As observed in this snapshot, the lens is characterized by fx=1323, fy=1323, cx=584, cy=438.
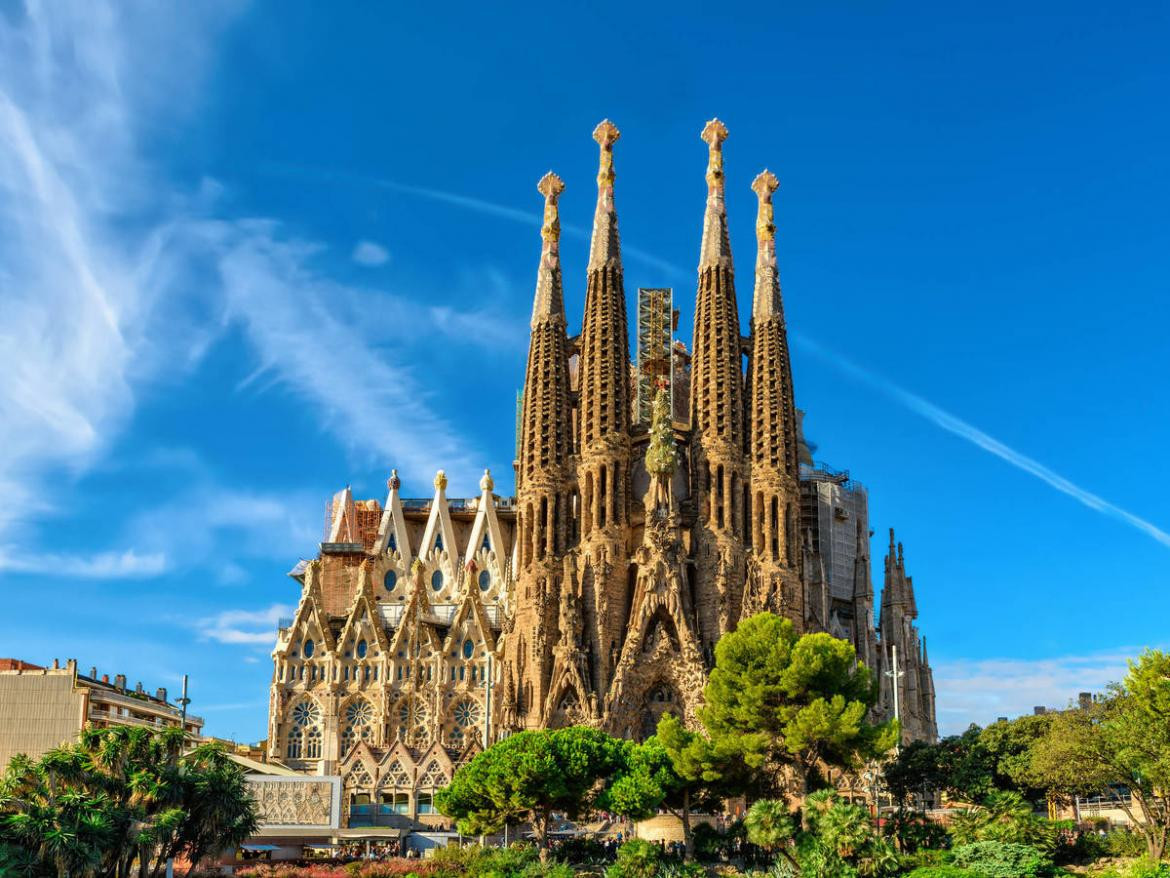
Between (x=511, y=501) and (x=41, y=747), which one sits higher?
(x=511, y=501)

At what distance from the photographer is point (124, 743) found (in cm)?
3062

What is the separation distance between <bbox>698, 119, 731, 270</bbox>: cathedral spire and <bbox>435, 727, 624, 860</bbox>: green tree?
105ft

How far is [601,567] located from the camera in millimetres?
59938

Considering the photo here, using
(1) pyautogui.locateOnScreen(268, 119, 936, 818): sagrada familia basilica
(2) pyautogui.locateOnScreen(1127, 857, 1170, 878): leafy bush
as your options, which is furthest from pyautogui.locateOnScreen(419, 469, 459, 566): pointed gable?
(2) pyautogui.locateOnScreen(1127, 857, 1170, 878): leafy bush

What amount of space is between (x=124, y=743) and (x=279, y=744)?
35.0 meters

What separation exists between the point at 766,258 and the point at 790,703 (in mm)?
30297

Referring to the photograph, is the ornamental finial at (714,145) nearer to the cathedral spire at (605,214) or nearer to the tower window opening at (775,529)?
the cathedral spire at (605,214)

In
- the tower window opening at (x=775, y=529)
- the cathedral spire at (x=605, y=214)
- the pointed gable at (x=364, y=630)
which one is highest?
the cathedral spire at (x=605, y=214)

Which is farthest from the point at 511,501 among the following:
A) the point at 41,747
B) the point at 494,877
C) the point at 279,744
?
the point at 494,877

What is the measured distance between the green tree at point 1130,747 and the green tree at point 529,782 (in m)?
13.6

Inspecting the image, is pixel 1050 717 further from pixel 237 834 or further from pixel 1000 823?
pixel 237 834

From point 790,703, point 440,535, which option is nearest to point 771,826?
point 790,703

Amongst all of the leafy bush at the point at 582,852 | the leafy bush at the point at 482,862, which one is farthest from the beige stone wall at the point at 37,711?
the leafy bush at the point at 582,852

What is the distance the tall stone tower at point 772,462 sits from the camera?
59.8 meters
